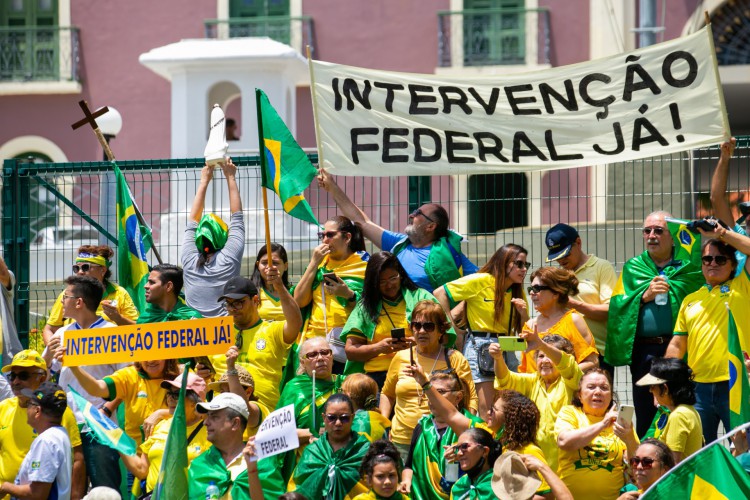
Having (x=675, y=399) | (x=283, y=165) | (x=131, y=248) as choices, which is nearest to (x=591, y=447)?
(x=675, y=399)

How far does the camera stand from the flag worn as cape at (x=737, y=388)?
9.91 m

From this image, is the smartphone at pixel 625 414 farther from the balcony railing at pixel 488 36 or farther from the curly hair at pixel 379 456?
the balcony railing at pixel 488 36

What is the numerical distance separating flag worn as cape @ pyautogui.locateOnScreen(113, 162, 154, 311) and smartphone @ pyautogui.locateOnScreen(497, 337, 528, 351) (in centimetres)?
356

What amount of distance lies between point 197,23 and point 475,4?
533 cm

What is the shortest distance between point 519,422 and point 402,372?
88 centimetres

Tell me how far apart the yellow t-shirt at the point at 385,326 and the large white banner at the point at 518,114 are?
1.42 metres

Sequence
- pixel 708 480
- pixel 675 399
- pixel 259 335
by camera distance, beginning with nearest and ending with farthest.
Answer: pixel 708 480 < pixel 675 399 < pixel 259 335

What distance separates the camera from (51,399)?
34.3 ft

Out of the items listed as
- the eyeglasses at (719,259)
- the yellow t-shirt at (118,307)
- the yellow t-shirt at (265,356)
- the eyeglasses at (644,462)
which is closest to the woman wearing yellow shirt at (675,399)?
the eyeglasses at (644,462)

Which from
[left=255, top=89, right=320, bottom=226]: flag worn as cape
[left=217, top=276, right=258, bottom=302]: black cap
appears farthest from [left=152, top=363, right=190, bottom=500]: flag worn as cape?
[left=255, top=89, right=320, bottom=226]: flag worn as cape

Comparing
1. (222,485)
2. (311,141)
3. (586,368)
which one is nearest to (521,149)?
(586,368)

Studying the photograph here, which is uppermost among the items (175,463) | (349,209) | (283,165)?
(283,165)

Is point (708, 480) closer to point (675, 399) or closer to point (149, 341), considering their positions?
point (675, 399)

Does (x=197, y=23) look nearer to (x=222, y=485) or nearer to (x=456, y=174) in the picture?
(x=456, y=174)
